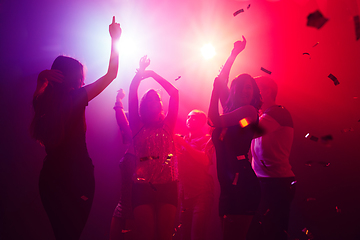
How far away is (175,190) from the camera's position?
6.75 feet

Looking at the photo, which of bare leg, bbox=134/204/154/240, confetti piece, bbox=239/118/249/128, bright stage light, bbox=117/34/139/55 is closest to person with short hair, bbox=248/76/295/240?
confetti piece, bbox=239/118/249/128

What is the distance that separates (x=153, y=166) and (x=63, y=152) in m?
0.81

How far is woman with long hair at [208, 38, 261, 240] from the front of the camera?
5.30 ft

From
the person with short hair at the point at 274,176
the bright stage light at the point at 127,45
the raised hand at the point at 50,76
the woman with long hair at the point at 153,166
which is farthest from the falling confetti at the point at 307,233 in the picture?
the bright stage light at the point at 127,45

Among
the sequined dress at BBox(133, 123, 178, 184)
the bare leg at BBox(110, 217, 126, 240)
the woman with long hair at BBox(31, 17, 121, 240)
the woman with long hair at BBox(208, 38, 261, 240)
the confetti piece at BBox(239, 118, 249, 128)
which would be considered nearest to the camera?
the woman with long hair at BBox(31, 17, 121, 240)

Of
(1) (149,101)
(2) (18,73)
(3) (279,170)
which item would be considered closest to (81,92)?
(1) (149,101)

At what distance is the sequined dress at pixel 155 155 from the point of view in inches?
80.0

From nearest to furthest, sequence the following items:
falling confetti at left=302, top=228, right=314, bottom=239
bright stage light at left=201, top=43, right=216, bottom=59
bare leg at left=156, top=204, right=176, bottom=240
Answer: bare leg at left=156, top=204, right=176, bottom=240
falling confetti at left=302, top=228, right=314, bottom=239
bright stage light at left=201, top=43, right=216, bottom=59

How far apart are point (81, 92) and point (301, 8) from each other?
3.85m

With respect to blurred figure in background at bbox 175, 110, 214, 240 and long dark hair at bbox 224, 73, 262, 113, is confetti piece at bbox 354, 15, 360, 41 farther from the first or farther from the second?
blurred figure in background at bbox 175, 110, 214, 240

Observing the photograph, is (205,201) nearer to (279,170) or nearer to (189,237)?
(189,237)

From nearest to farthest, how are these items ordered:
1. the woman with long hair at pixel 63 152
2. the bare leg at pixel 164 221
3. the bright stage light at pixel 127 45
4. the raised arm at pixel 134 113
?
1. the woman with long hair at pixel 63 152
2. the bare leg at pixel 164 221
3. the raised arm at pixel 134 113
4. the bright stage light at pixel 127 45

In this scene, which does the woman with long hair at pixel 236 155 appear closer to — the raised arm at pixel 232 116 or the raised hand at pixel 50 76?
the raised arm at pixel 232 116

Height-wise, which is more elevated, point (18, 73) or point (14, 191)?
point (18, 73)
